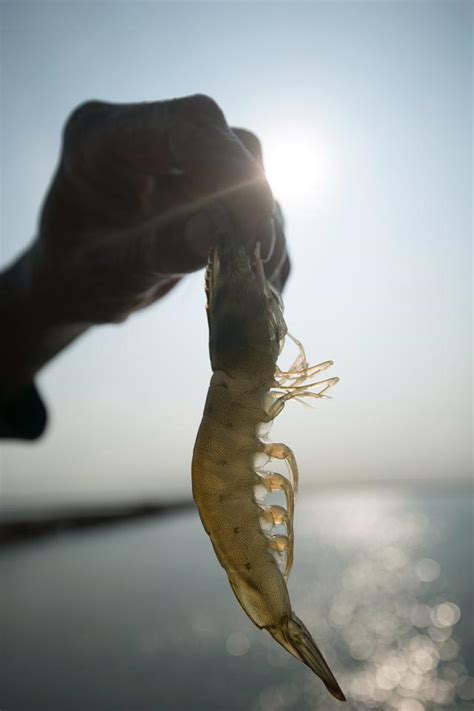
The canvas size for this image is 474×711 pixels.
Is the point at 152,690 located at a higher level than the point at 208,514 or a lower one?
lower

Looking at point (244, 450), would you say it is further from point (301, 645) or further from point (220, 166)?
point (220, 166)

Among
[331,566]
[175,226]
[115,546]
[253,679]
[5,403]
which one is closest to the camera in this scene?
[175,226]

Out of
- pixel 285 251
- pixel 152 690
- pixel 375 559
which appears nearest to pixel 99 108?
pixel 285 251

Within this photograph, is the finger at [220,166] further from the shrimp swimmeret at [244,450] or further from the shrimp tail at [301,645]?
the shrimp tail at [301,645]

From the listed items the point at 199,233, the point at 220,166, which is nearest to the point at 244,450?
the point at 199,233

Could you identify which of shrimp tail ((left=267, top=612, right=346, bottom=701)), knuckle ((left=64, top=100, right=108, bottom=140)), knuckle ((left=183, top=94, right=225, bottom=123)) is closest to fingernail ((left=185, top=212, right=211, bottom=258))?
knuckle ((left=183, top=94, right=225, bottom=123))

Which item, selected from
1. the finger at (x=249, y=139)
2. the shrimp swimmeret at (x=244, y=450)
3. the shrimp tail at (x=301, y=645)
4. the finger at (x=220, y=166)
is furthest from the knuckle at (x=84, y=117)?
the shrimp tail at (x=301, y=645)

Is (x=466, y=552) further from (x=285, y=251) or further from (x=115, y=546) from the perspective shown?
(x=285, y=251)
